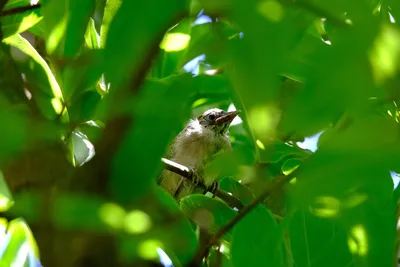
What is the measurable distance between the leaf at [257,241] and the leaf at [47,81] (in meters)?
0.28

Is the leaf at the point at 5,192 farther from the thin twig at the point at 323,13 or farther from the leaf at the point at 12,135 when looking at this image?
the thin twig at the point at 323,13

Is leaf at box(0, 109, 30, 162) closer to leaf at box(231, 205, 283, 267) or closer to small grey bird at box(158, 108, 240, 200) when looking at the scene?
leaf at box(231, 205, 283, 267)

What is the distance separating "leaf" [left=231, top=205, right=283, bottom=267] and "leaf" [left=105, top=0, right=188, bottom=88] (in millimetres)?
405

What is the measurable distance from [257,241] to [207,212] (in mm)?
447

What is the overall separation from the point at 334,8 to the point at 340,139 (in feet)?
0.29

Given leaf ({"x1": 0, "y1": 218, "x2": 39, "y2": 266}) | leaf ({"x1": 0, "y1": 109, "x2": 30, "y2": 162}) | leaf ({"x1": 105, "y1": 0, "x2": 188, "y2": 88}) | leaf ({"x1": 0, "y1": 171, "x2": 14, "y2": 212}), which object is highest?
leaf ({"x1": 105, "y1": 0, "x2": 188, "y2": 88})

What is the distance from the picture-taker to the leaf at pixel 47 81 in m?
0.74

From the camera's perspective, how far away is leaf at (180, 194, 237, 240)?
1165 mm

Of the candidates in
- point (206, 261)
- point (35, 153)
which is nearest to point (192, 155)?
point (206, 261)

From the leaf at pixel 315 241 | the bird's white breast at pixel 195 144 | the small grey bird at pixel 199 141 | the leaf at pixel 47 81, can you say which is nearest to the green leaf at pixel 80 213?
the leaf at pixel 47 81

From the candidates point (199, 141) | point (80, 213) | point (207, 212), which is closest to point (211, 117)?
point (199, 141)

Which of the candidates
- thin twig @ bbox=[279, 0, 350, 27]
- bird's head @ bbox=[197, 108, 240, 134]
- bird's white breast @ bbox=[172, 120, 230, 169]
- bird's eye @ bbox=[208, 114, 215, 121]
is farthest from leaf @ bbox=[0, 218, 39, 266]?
bird's eye @ bbox=[208, 114, 215, 121]

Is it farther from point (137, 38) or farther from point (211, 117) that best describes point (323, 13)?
point (211, 117)

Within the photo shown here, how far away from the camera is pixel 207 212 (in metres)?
1.21
